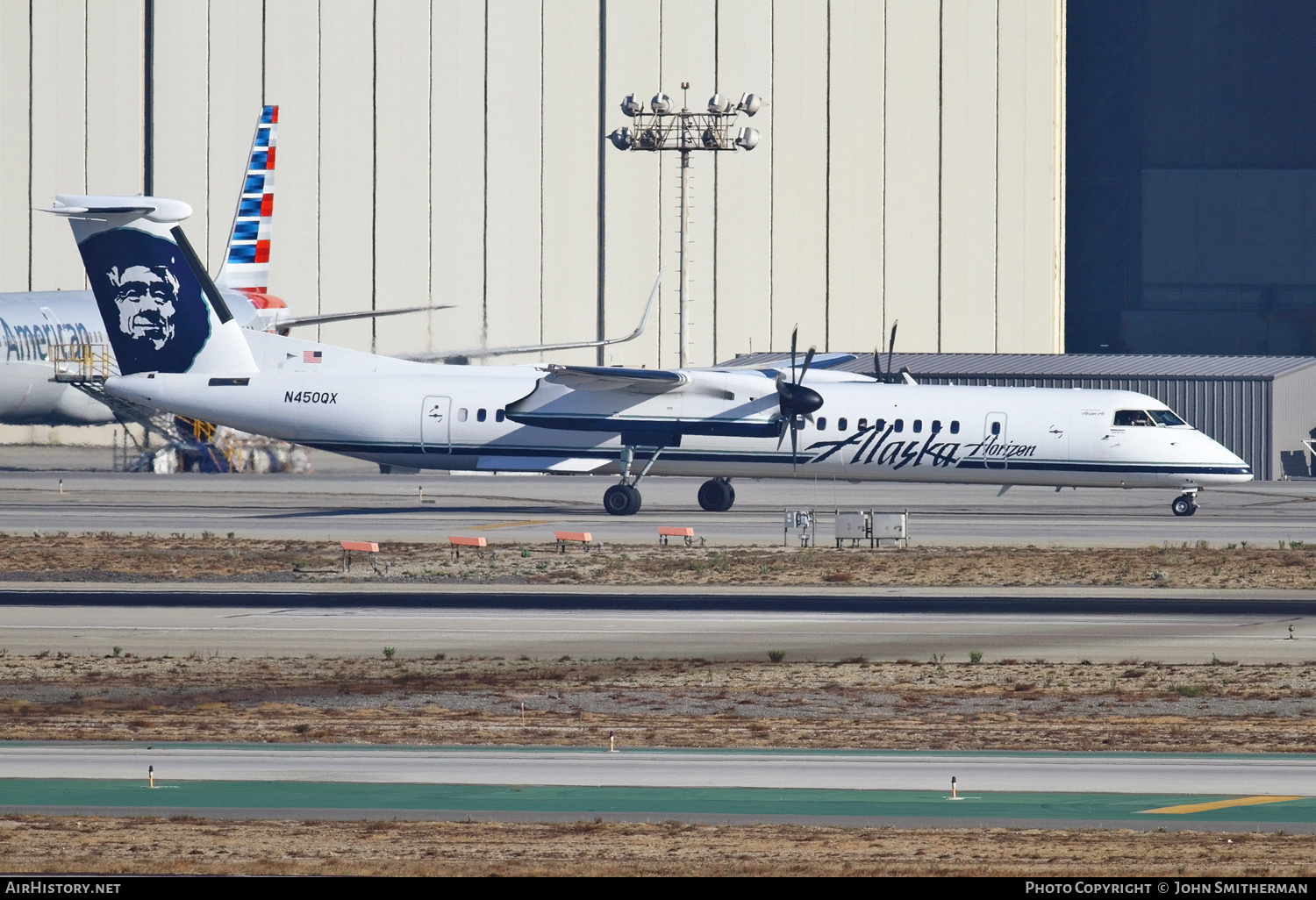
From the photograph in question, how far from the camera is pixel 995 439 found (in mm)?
37875

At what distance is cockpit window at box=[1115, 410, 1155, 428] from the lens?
124 ft

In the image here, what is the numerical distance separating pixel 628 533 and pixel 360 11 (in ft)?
115

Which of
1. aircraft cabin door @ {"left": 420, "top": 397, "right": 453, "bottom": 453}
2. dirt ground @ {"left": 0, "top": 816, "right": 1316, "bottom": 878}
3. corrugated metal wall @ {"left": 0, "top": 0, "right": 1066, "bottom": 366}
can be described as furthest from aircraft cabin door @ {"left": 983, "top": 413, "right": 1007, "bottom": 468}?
corrugated metal wall @ {"left": 0, "top": 0, "right": 1066, "bottom": 366}

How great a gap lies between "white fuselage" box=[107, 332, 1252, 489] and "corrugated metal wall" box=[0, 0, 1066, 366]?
24.0 metres

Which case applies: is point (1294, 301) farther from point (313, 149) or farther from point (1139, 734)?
point (1139, 734)

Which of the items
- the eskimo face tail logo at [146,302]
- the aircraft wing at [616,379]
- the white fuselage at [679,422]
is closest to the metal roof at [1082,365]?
the white fuselage at [679,422]

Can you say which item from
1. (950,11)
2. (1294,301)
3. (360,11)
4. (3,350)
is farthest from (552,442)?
(1294,301)

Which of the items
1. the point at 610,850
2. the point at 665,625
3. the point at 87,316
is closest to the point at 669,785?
the point at 610,850

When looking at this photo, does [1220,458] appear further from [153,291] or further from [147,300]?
[147,300]

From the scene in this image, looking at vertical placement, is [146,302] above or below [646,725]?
above

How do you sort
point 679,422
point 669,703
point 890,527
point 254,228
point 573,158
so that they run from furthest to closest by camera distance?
point 573,158 < point 254,228 < point 679,422 < point 890,527 < point 669,703

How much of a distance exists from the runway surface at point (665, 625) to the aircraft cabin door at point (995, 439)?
37.1 feet

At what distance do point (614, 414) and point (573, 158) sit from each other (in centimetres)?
2792

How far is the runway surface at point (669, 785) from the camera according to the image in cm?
1305
